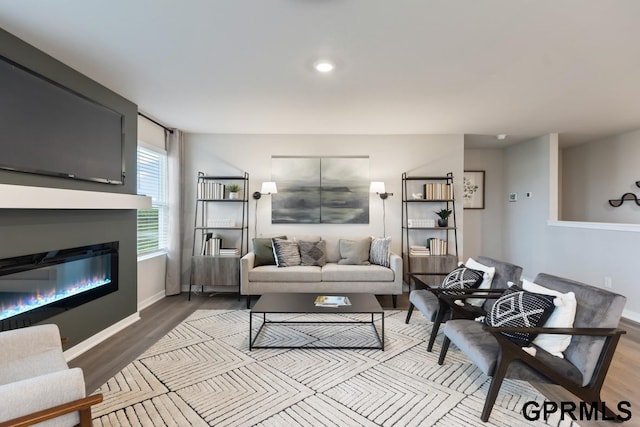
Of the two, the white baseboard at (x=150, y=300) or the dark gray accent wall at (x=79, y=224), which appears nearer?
the dark gray accent wall at (x=79, y=224)

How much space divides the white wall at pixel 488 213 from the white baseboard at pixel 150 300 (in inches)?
207

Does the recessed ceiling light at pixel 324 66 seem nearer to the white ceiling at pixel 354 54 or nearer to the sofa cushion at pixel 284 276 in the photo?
the white ceiling at pixel 354 54

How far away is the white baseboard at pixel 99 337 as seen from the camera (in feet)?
8.63

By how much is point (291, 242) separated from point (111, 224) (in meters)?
2.13

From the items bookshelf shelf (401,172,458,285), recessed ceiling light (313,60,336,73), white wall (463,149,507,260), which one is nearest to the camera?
recessed ceiling light (313,60,336,73)

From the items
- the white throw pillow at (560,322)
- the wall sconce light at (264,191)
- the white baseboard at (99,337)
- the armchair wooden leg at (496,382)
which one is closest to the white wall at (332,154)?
the wall sconce light at (264,191)

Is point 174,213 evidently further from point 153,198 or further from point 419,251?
point 419,251

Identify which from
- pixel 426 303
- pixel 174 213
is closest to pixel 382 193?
pixel 426 303

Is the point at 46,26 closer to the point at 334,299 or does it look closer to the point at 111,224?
the point at 111,224

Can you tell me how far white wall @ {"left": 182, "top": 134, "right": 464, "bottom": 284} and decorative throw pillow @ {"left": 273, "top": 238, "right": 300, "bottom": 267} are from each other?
589mm

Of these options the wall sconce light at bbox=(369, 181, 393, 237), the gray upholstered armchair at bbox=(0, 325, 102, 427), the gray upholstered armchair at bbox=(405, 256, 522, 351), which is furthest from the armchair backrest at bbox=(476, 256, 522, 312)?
the gray upholstered armchair at bbox=(0, 325, 102, 427)

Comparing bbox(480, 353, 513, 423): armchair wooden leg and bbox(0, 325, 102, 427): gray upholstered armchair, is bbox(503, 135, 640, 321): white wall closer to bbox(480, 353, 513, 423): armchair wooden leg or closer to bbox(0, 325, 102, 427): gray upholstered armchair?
bbox(480, 353, 513, 423): armchair wooden leg

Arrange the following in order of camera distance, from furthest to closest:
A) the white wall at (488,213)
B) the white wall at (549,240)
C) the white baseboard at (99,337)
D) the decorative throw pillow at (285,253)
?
the white wall at (488,213) → the decorative throw pillow at (285,253) → the white wall at (549,240) → the white baseboard at (99,337)

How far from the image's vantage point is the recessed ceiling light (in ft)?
8.14
